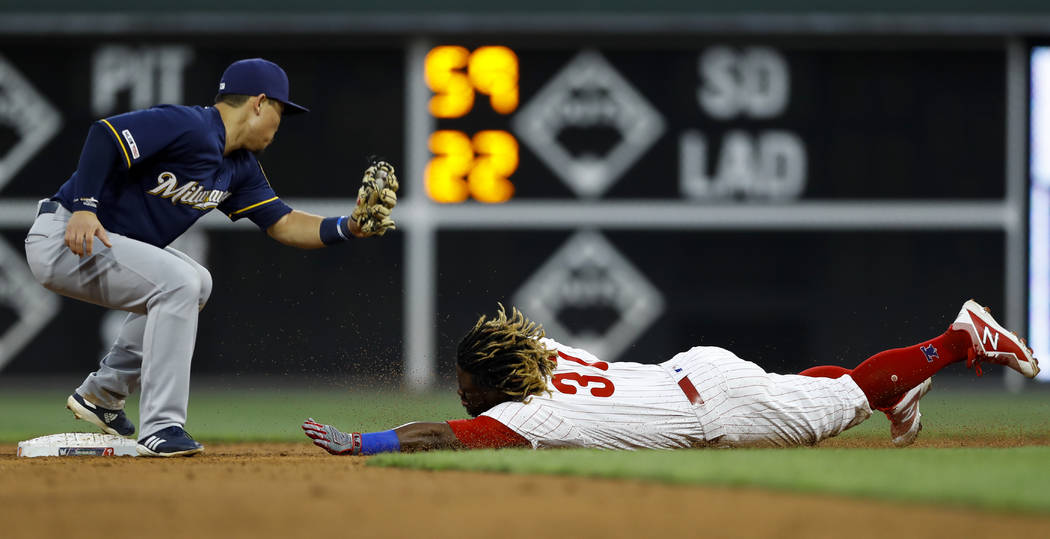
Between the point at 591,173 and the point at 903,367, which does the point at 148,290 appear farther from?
the point at 591,173

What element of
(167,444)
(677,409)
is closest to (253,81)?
(167,444)

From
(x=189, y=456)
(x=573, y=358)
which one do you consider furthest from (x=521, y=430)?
(x=189, y=456)

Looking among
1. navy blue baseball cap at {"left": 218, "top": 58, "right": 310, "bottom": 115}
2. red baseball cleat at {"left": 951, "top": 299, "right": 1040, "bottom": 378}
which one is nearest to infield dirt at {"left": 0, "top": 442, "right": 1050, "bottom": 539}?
navy blue baseball cap at {"left": 218, "top": 58, "right": 310, "bottom": 115}

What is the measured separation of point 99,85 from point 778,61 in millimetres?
5295

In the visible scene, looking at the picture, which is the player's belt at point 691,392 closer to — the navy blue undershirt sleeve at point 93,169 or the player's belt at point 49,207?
the navy blue undershirt sleeve at point 93,169

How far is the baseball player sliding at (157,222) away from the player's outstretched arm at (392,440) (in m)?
0.56

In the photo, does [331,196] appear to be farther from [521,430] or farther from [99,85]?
[521,430]

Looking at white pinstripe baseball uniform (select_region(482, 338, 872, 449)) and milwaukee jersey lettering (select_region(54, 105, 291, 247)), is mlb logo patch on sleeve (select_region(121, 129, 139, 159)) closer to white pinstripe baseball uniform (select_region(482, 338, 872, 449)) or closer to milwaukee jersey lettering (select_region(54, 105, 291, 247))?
milwaukee jersey lettering (select_region(54, 105, 291, 247))

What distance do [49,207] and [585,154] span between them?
221 inches

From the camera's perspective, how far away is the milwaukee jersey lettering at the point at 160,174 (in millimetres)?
4488

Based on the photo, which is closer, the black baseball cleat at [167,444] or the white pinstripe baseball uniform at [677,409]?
the white pinstripe baseball uniform at [677,409]

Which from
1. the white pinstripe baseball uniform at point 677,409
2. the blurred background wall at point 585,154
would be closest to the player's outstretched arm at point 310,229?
the white pinstripe baseball uniform at point 677,409

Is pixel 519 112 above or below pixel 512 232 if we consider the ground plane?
above

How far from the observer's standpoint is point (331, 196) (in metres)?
9.79
